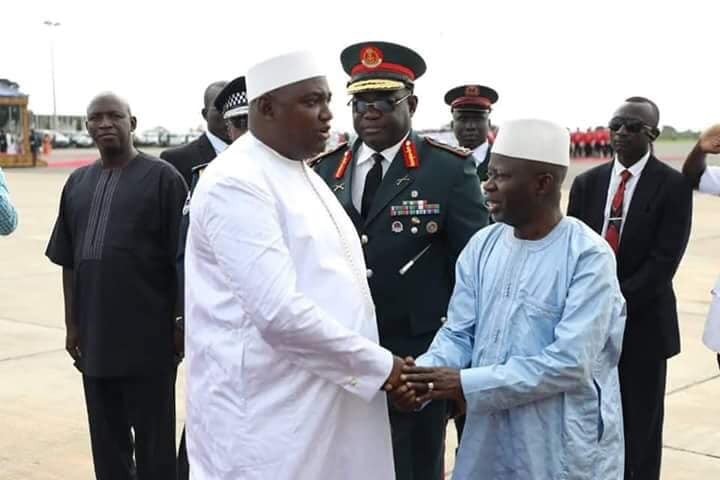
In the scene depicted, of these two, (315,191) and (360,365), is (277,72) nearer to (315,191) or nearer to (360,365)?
(315,191)

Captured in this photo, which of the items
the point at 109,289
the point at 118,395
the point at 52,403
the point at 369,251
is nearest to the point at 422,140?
the point at 369,251

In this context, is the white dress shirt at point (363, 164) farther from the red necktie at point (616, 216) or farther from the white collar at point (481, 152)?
the white collar at point (481, 152)

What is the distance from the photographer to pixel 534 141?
2855 mm

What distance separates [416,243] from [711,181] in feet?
4.54

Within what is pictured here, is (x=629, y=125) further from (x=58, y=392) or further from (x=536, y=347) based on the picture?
(x=58, y=392)

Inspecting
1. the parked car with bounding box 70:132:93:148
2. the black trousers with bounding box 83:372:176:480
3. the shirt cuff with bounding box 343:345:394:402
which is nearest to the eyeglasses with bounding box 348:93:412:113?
the shirt cuff with bounding box 343:345:394:402

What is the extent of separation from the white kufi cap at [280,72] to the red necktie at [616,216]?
6.60 ft

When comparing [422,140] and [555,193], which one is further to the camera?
[422,140]

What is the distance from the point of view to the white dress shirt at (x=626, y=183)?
4.38 meters

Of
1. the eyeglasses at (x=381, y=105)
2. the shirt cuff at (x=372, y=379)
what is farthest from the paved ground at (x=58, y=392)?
the shirt cuff at (x=372, y=379)

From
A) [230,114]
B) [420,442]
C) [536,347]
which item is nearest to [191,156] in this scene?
[230,114]

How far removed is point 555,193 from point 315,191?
69cm

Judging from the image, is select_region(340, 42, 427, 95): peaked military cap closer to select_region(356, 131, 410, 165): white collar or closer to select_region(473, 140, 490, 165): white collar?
select_region(356, 131, 410, 165): white collar

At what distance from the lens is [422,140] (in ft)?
13.1
